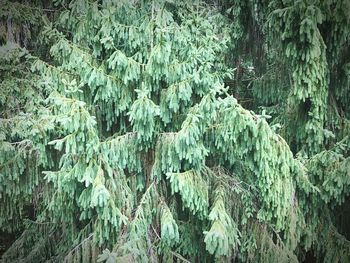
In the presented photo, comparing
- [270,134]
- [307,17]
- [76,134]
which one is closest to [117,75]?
[76,134]

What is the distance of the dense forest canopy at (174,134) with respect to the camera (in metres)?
4.36

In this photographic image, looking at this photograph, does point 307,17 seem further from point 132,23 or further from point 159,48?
point 132,23

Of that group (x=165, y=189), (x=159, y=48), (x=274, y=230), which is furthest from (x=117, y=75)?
(x=274, y=230)

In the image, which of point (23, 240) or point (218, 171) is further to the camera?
point (23, 240)

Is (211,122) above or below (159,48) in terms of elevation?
below

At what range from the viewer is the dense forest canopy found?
14.3 ft

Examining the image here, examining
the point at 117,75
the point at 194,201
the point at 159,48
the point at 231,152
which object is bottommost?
the point at 194,201

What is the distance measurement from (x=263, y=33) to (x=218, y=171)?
2228mm

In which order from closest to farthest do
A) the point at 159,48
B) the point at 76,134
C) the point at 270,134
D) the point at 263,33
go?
1. the point at 76,134
2. the point at 270,134
3. the point at 159,48
4. the point at 263,33

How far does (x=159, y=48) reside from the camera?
4.66 m

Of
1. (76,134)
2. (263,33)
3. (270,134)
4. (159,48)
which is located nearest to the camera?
(76,134)

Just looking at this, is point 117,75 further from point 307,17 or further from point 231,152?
point 307,17

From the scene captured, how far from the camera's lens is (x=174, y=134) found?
15.8ft

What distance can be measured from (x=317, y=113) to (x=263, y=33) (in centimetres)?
162
